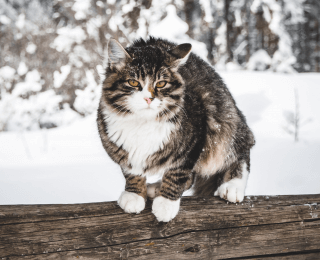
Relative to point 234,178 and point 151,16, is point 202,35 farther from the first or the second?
point 234,178

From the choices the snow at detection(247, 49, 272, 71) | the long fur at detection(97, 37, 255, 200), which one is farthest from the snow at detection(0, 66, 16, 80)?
the snow at detection(247, 49, 272, 71)

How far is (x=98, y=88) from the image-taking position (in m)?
7.09

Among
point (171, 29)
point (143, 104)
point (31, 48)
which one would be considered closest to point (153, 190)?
Answer: point (143, 104)

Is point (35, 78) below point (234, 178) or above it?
below

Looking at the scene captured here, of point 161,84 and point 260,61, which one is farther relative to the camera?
point 260,61

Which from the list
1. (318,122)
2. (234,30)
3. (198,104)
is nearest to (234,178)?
(198,104)

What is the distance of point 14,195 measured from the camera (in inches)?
93.1

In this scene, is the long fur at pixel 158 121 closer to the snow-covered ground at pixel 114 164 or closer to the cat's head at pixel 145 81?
the cat's head at pixel 145 81

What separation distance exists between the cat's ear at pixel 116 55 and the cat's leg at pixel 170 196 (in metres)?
0.65

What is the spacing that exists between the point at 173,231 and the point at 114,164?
2.78ft

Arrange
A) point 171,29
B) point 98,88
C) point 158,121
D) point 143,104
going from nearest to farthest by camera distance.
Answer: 1. point 143,104
2. point 158,121
3. point 171,29
4. point 98,88

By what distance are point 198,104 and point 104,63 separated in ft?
1.99

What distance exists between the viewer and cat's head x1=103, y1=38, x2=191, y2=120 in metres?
1.33

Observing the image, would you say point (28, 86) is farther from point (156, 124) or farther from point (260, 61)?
point (260, 61)
